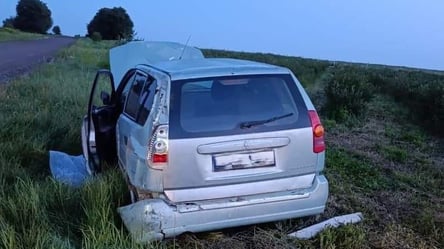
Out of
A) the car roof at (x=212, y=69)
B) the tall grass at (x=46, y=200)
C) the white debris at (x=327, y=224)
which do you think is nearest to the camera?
the tall grass at (x=46, y=200)

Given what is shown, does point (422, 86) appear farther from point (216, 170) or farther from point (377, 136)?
point (216, 170)

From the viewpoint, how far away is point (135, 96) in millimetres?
4652

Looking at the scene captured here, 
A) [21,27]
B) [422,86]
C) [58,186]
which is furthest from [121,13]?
[58,186]

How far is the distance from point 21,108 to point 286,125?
21.4 feet

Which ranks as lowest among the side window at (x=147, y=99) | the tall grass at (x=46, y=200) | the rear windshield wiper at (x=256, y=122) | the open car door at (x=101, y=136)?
the tall grass at (x=46, y=200)

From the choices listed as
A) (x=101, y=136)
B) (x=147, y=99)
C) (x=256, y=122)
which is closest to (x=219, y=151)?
(x=256, y=122)

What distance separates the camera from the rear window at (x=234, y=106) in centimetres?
385

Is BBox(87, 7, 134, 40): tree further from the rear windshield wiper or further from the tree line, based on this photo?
the rear windshield wiper

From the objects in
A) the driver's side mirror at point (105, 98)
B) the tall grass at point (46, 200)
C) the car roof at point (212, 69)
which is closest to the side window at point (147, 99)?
the car roof at point (212, 69)

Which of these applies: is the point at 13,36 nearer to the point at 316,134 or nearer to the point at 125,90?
the point at 125,90

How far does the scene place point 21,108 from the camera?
30.0 ft

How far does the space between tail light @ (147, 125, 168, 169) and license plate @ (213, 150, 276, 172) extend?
0.38 meters

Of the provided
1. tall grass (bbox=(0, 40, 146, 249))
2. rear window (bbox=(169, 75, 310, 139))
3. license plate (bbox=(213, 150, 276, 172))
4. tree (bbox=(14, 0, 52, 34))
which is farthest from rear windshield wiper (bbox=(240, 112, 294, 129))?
tree (bbox=(14, 0, 52, 34))

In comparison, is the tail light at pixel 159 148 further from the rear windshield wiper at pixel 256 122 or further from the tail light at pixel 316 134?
the tail light at pixel 316 134
